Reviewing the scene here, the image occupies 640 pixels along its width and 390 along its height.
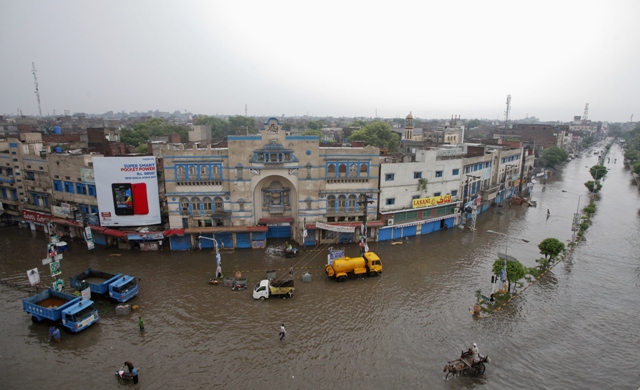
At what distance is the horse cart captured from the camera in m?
21.6

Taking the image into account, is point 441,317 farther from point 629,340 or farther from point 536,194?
point 536,194

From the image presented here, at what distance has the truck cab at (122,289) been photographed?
29.7 m

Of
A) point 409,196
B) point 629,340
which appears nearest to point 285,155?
point 409,196

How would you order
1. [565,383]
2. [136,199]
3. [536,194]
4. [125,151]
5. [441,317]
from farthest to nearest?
[536,194] < [125,151] < [136,199] < [441,317] < [565,383]

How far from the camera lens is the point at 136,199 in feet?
134

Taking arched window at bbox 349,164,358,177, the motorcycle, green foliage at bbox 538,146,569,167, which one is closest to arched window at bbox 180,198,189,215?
arched window at bbox 349,164,358,177

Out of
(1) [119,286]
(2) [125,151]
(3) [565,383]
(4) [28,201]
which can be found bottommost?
(3) [565,383]

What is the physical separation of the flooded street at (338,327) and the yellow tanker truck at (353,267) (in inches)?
37.7

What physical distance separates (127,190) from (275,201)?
16.6 m

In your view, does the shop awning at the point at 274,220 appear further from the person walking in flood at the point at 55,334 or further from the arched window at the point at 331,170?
the person walking in flood at the point at 55,334

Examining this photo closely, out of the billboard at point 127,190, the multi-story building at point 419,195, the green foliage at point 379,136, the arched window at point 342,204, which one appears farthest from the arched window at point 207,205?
the green foliage at point 379,136

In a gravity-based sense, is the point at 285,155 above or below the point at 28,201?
above

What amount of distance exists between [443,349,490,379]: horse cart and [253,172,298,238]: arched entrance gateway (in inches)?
969

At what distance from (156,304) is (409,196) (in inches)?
1224
